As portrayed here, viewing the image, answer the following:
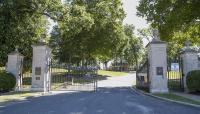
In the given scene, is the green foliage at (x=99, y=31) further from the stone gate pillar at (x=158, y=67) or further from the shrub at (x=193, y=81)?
the shrub at (x=193, y=81)

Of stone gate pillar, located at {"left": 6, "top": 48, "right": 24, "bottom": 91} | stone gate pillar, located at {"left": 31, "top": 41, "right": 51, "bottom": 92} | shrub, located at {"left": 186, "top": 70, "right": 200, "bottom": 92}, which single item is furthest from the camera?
stone gate pillar, located at {"left": 6, "top": 48, "right": 24, "bottom": 91}

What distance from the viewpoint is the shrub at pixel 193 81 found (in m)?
20.3

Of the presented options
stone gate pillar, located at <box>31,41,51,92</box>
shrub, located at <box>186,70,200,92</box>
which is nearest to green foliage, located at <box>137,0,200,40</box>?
shrub, located at <box>186,70,200,92</box>

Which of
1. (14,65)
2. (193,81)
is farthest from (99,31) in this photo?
(193,81)

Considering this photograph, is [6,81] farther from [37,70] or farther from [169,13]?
[169,13]

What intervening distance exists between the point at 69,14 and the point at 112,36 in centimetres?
1855

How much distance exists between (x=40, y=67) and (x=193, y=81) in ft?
35.2

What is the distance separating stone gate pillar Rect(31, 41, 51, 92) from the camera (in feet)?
80.8

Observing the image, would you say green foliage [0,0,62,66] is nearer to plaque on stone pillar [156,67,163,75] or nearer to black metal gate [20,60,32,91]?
black metal gate [20,60,32,91]

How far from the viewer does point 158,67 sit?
22.4 metres

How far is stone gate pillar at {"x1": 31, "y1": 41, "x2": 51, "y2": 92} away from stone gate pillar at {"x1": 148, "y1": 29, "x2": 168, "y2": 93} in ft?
24.7

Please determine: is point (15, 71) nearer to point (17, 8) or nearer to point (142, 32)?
point (17, 8)

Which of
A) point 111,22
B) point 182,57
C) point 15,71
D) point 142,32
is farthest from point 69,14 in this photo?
point 142,32

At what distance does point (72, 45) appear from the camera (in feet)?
173
